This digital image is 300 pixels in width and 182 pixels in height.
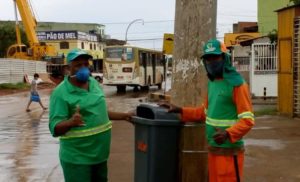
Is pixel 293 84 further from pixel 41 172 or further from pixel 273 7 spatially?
pixel 273 7

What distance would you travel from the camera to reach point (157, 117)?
187 inches

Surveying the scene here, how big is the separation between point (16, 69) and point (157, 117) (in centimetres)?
3822

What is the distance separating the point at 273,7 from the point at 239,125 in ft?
135

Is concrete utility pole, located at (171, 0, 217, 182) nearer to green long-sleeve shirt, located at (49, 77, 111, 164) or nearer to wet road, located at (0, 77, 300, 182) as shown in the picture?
green long-sleeve shirt, located at (49, 77, 111, 164)

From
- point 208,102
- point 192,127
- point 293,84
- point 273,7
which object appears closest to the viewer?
point 208,102

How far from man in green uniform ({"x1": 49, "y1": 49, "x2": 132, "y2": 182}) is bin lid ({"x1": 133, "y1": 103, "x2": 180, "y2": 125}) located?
37 centimetres

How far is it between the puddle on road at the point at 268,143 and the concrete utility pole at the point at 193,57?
4936 mm

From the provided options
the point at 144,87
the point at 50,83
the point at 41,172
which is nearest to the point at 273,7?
the point at 144,87

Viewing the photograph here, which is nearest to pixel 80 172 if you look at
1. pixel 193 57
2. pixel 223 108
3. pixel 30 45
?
pixel 223 108

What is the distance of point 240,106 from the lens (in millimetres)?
4246

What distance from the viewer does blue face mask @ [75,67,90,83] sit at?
14.7ft

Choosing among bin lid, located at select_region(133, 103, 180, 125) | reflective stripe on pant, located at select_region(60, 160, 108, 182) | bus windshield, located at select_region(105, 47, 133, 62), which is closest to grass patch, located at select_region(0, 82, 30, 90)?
bus windshield, located at select_region(105, 47, 133, 62)

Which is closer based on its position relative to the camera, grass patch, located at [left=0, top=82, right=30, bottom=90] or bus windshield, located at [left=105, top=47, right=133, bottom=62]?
bus windshield, located at [left=105, top=47, right=133, bottom=62]

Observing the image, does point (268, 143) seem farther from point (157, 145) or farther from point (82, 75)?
point (82, 75)
